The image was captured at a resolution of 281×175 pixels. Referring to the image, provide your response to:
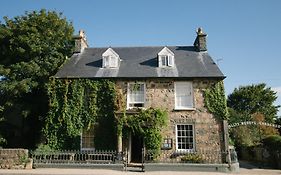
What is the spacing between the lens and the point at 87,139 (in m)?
19.6

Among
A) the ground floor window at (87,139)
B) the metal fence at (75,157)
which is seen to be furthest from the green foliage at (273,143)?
the ground floor window at (87,139)

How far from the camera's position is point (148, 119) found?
60.8ft

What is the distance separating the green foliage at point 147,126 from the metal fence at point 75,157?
247 centimetres

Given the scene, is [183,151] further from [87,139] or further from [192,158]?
[87,139]

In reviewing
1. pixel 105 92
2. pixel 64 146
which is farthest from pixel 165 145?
pixel 64 146

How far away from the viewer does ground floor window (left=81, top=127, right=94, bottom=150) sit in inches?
762

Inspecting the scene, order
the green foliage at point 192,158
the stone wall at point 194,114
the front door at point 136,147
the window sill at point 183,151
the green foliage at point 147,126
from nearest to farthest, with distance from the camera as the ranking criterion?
1. the green foliage at point 192,158
2. the green foliage at point 147,126
3. the window sill at point 183,151
4. the stone wall at point 194,114
5. the front door at point 136,147

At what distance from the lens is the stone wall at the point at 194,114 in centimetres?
1894

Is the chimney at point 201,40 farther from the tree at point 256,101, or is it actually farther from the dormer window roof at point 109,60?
the tree at point 256,101

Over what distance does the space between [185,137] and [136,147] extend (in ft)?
13.9

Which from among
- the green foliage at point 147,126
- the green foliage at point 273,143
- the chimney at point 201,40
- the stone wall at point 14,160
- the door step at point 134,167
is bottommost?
the door step at point 134,167

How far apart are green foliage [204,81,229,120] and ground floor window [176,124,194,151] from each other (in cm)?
217

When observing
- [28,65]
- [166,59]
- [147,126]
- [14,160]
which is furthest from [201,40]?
[14,160]

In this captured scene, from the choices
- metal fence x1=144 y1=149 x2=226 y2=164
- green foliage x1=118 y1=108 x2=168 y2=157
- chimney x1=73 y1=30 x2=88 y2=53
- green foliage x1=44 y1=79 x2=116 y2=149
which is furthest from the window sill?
chimney x1=73 y1=30 x2=88 y2=53
